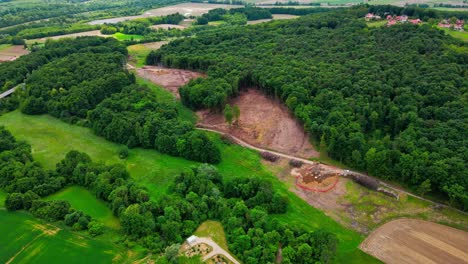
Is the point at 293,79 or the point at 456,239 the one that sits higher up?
the point at 293,79

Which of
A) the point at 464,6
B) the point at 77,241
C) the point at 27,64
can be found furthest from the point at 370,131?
the point at 464,6

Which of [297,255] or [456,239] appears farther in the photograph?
[456,239]

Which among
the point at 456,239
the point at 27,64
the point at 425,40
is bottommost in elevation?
the point at 456,239

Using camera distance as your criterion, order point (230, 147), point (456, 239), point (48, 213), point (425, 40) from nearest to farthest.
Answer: point (456, 239) → point (48, 213) → point (230, 147) → point (425, 40)

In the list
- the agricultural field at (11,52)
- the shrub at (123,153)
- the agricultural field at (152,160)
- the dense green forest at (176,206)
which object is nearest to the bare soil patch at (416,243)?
the agricultural field at (152,160)

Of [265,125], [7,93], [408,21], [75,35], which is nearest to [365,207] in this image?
[265,125]

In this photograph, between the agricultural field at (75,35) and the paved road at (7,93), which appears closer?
the paved road at (7,93)

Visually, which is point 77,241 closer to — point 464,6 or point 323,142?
point 323,142

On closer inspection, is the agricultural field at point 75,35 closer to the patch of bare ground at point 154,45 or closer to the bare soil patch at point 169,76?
the patch of bare ground at point 154,45
